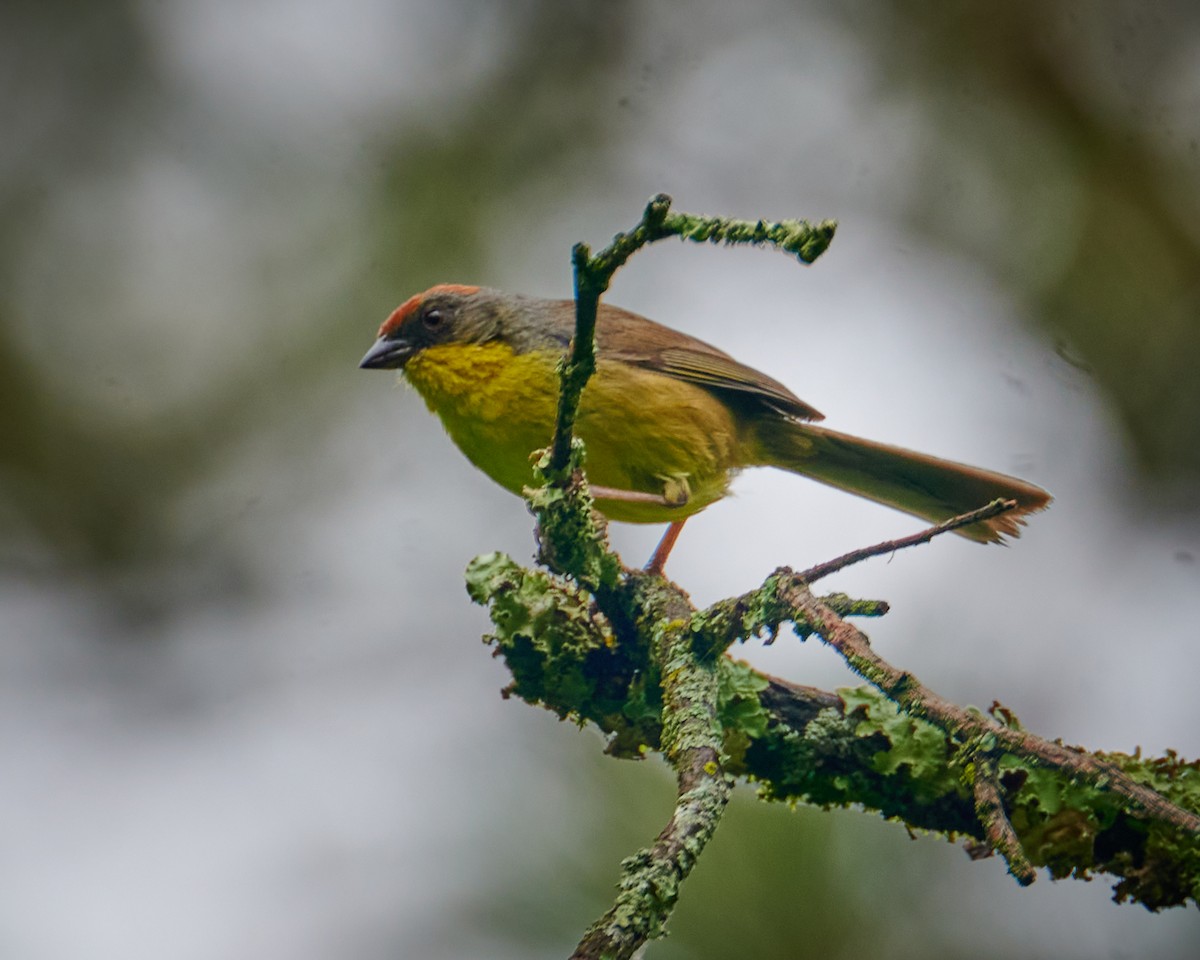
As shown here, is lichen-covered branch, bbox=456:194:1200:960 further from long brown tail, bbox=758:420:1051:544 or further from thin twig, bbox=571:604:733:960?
long brown tail, bbox=758:420:1051:544

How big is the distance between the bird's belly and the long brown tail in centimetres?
32

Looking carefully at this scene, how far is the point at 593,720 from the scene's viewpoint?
2.99 meters

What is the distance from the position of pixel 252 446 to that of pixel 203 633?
135 centimetres

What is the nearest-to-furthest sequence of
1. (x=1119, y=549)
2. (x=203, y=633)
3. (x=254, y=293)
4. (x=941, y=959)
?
(x=941, y=959) < (x=1119, y=549) < (x=254, y=293) < (x=203, y=633)

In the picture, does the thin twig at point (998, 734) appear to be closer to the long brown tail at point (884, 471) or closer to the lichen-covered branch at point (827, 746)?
the lichen-covered branch at point (827, 746)

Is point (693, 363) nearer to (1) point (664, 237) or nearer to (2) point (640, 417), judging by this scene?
(2) point (640, 417)

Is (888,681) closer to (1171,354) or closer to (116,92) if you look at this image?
(1171,354)

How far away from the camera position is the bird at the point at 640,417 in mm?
3973

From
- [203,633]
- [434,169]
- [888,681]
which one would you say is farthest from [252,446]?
[888,681]

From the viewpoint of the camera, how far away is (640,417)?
407 cm

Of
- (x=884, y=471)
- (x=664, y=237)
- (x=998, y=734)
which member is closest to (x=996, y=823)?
(x=998, y=734)

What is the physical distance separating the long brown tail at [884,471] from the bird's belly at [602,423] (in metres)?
0.32

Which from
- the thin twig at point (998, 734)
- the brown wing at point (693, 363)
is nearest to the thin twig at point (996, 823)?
the thin twig at point (998, 734)

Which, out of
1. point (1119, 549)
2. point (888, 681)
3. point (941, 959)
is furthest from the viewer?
point (1119, 549)
